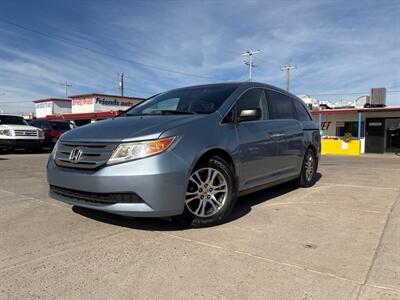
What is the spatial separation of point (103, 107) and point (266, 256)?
3794 cm

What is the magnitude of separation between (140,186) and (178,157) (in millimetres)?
465

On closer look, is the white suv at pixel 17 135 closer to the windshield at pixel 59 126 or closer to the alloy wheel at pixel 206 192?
the windshield at pixel 59 126

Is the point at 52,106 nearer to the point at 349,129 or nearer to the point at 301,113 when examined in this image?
the point at 349,129

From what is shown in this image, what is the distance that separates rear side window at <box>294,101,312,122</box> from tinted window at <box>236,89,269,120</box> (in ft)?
4.09

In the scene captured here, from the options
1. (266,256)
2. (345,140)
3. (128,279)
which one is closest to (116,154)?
(128,279)

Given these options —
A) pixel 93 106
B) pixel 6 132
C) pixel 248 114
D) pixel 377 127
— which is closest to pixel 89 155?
pixel 248 114

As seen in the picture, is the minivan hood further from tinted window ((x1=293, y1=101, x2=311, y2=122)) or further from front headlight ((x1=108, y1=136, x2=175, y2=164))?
tinted window ((x1=293, y1=101, x2=311, y2=122))

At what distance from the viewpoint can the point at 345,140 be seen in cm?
2178

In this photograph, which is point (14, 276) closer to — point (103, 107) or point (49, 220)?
point (49, 220)

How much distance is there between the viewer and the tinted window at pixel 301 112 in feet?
20.5

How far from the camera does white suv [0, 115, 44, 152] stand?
569 inches

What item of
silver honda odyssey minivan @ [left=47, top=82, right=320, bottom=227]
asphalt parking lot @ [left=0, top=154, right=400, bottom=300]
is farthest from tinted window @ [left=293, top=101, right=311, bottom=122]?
asphalt parking lot @ [left=0, top=154, right=400, bottom=300]

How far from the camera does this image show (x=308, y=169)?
21.3 feet

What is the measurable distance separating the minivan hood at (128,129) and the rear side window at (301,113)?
9.19 feet
